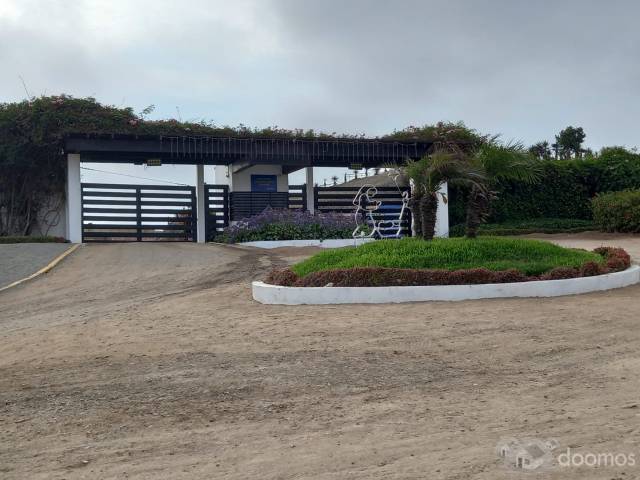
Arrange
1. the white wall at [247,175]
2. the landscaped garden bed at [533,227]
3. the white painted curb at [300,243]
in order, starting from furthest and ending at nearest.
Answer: the white wall at [247,175] → the landscaped garden bed at [533,227] → the white painted curb at [300,243]

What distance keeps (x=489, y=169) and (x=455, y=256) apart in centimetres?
234

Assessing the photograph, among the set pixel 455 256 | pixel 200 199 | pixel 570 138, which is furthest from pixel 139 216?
pixel 570 138

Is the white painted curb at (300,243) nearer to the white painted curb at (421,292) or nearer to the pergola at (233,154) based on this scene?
the pergola at (233,154)

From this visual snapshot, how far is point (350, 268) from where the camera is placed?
9.20 metres

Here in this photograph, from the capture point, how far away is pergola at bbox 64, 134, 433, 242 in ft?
62.8

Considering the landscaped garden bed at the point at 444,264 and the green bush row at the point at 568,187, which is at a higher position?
the green bush row at the point at 568,187

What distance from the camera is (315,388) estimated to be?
515cm

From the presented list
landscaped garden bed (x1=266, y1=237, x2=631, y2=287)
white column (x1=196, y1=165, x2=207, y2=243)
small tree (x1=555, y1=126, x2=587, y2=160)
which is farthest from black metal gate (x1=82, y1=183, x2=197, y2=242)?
small tree (x1=555, y1=126, x2=587, y2=160)

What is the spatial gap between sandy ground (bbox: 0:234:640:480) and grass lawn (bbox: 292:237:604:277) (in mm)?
912

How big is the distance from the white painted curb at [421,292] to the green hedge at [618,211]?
13062 millimetres

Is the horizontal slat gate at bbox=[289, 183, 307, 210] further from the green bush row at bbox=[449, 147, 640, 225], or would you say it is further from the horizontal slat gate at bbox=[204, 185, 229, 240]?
the green bush row at bbox=[449, 147, 640, 225]

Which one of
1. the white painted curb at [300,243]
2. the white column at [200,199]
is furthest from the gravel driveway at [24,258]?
the white painted curb at [300,243]

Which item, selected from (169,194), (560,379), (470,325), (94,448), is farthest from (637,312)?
(169,194)

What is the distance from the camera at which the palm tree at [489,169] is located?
10477mm
